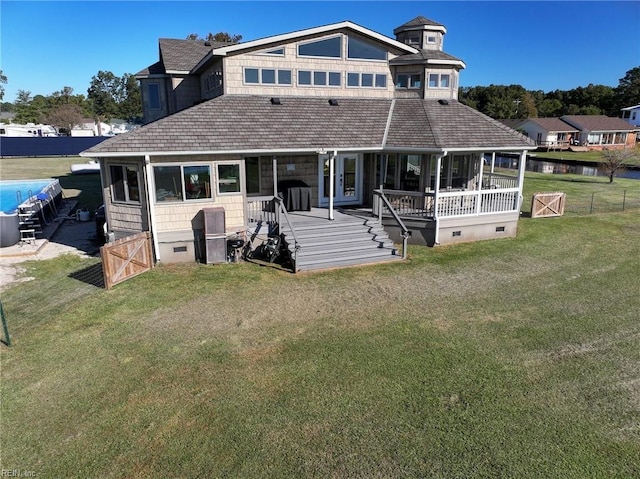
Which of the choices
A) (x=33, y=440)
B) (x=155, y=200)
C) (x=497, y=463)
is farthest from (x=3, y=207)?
(x=497, y=463)

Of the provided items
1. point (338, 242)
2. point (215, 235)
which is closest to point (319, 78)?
point (338, 242)

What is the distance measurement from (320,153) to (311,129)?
1.44 meters

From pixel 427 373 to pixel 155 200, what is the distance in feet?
32.6

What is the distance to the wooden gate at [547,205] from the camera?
68.6 feet

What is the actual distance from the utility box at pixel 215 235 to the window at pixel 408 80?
10.5 m

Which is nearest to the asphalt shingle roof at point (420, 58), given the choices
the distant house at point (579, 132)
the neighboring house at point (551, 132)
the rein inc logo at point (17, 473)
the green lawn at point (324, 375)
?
the green lawn at point (324, 375)

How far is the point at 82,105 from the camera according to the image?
11244 cm

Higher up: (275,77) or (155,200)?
(275,77)

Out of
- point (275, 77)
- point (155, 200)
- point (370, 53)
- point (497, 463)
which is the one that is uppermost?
point (370, 53)

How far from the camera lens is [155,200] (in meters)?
13.4

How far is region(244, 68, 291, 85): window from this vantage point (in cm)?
1691

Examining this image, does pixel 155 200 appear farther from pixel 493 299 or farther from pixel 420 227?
pixel 493 299

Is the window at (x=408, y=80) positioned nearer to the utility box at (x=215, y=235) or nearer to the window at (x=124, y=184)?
the utility box at (x=215, y=235)

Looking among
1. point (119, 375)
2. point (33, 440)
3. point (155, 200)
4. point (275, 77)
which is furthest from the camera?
point (275, 77)
